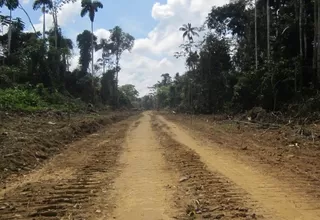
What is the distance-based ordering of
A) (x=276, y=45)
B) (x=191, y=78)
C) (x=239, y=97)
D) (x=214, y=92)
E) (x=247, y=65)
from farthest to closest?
(x=191, y=78) < (x=214, y=92) < (x=247, y=65) < (x=239, y=97) < (x=276, y=45)

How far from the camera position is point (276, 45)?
2923 centimetres

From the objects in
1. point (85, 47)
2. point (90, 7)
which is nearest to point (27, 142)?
point (90, 7)

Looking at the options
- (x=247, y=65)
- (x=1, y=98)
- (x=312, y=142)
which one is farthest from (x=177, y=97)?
(x=312, y=142)

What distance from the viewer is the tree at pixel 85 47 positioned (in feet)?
196

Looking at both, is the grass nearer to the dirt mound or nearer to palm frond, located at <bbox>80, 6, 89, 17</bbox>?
the dirt mound

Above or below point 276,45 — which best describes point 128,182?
below

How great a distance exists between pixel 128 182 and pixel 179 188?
3.84 ft

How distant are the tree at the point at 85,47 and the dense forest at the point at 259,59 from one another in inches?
602

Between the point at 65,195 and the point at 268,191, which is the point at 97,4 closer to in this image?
the point at 65,195

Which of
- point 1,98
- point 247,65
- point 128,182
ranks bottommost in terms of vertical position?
point 128,182

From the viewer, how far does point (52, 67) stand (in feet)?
131

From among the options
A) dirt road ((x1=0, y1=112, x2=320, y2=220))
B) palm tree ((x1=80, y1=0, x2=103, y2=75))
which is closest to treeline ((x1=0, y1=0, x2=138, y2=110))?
palm tree ((x1=80, y1=0, x2=103, y2=75))

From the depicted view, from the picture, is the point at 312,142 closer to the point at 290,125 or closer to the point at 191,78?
the point at 290,125

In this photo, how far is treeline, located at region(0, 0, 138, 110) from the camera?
2975 centimetres
